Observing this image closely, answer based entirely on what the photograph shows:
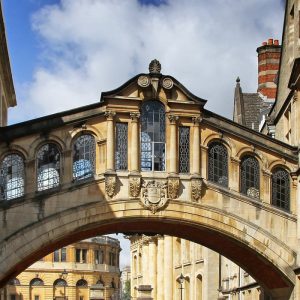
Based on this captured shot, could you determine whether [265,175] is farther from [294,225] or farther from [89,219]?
[89,219]

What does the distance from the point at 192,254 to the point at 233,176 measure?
26.8m

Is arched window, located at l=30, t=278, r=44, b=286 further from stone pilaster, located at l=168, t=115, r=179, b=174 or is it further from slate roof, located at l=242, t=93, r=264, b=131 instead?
stone pilaster, located at l=168, t=115, r=179, b=174

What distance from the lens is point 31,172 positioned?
23984 millimetres

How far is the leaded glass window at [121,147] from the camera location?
24.6 meters

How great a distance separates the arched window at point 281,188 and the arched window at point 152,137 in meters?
3.60

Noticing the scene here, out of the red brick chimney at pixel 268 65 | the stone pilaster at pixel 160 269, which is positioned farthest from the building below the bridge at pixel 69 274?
the red brick chimney at pixel 268 65

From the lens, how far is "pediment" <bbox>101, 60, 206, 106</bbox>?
24.6 meters

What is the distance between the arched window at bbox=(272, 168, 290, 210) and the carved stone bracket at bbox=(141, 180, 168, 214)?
3524mm

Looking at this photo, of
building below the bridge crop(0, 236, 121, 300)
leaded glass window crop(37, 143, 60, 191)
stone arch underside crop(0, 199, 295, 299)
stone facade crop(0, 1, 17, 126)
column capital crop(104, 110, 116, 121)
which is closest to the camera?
stone arch underside crop(0, 199, 295, 299)

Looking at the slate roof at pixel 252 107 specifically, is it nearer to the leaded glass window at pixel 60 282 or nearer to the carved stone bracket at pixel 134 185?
the carved stone bracket at pixel 134 185

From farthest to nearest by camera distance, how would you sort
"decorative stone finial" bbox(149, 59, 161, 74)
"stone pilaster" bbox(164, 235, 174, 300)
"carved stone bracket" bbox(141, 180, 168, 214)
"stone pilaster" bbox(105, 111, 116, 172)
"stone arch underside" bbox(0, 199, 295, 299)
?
"stone pilaster" bbox(164, 235, 174, 300) < "decorative stone finial" bbox(149, 59, 161, 74) < "carved stone bracket" bbox(141, 180, 168, 214) < "stone pilaster" bbox(105, 111, 116, 172) < "stone arch underside" bbox(0, 199, 295, 299)

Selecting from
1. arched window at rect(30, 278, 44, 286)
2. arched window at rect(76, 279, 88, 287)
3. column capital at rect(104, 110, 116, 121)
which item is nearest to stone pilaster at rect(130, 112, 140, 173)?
column capital at rect(104, 110, 116, 121)

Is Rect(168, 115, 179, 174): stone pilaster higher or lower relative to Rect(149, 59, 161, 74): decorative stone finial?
lower

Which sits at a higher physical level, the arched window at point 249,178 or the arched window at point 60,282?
the arched window at point 249,178
